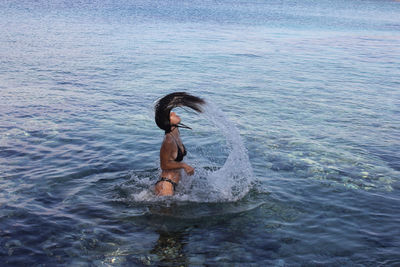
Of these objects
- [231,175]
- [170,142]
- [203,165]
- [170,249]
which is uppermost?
[170,142]

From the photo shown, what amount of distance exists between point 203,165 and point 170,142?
8.70 ft

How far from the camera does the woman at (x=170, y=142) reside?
760cm

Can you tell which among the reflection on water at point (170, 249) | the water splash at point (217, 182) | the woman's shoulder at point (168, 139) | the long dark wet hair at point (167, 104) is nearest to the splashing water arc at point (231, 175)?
the water splash at point (217, 182)

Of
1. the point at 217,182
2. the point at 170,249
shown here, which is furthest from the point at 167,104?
the point at 170,249

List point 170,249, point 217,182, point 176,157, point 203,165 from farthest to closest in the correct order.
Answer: point 203,165, point 217,182, point 176,157, point 170,249

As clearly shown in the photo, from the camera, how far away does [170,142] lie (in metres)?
7.77

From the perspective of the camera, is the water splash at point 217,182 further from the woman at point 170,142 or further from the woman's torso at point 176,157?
the woman's torso at point 176,157

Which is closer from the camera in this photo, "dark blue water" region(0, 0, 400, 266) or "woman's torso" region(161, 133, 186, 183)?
"dark blue water" region(0, 0, 400, 266)

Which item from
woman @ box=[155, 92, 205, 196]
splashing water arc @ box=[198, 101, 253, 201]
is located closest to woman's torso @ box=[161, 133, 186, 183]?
woman @ box=[155, 92, 205, 196]

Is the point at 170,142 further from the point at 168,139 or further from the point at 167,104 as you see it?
the point at 167,104

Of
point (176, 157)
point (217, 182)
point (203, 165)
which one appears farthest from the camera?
point (203, 165)

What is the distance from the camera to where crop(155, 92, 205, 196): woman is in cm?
760

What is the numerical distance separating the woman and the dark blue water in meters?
0.31

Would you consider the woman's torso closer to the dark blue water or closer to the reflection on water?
the dark blue water
